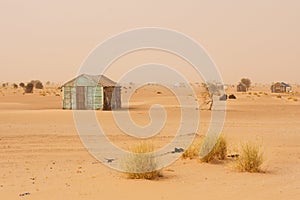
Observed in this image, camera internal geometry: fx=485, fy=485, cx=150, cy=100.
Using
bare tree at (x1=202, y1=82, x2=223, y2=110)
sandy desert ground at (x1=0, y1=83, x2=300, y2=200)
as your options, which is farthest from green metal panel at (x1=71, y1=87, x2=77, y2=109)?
sandy desert ground at (x1=0, y1=83, x2=300, y2=200)

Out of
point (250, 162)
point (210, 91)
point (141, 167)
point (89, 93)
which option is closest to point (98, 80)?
point (89, 93)

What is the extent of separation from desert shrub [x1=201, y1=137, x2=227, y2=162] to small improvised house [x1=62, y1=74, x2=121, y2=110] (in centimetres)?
2441

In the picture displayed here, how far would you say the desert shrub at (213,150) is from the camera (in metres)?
14.5

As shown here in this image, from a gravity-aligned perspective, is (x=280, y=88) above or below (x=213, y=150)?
above

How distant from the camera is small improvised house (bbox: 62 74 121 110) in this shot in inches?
1535

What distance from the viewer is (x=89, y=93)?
1555 inches

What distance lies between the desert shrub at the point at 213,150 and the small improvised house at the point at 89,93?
961 inches

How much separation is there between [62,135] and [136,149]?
10403 millimetres

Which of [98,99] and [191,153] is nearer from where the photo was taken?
[191,153]

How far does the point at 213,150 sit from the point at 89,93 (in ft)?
84.9

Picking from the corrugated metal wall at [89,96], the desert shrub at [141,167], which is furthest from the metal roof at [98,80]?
the desert shrub at [141,167]

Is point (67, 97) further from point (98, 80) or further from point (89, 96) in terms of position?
point (98, 80)

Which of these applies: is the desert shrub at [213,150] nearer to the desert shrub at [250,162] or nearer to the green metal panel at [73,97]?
the desert shrub at [250,162]

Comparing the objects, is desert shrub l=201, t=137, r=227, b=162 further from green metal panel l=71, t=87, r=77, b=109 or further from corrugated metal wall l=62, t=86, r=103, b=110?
green metal panel l=71, t=87, r=77, b=109
